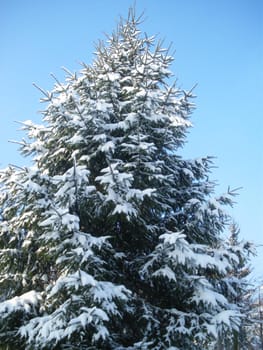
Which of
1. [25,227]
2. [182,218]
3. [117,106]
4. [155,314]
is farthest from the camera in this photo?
[117,106]

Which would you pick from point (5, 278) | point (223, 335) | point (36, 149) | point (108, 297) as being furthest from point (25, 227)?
point (223, 335)

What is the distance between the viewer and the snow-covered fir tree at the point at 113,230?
4883 mm

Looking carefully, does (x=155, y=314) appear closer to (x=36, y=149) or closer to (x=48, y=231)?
(x=48, y=231)

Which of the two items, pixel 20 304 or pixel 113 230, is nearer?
pixel 20 304

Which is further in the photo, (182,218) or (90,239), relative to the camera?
(182,218)

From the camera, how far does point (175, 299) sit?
19.7 feet

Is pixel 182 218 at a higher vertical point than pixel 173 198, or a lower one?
lower

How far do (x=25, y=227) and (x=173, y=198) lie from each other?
10.3 feet

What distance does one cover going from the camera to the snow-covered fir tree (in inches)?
192

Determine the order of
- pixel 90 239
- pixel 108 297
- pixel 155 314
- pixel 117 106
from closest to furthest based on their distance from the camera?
pixel 108 297 → pixel 90 239 → pixel 155 314 → pixel 117 106

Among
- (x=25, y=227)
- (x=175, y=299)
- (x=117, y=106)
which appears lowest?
(x=175, y=299)

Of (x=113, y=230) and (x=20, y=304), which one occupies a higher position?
(x=113, y=230)

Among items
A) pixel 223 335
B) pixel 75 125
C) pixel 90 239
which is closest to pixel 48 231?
pixel 90 239

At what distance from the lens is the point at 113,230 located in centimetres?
639
